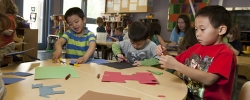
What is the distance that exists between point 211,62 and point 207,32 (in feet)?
0.51

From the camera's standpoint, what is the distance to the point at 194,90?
1062 millimetres

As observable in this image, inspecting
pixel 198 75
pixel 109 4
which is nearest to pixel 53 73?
pixel 198 75

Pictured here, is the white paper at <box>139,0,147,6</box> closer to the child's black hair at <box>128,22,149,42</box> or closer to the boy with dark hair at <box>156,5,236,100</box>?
the child's black hair at <box>128,22,149,42</box>

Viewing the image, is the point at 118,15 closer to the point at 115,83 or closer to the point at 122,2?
the point at 122,2

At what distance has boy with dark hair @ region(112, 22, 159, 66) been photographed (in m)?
1.67

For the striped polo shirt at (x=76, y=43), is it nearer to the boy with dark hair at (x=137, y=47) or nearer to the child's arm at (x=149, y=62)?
the boy with dark hair at (x=137, y=47)

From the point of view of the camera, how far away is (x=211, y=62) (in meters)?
1.04

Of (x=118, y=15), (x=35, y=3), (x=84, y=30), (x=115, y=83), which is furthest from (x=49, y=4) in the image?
(x=115, y=83)

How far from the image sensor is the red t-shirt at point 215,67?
94 cm

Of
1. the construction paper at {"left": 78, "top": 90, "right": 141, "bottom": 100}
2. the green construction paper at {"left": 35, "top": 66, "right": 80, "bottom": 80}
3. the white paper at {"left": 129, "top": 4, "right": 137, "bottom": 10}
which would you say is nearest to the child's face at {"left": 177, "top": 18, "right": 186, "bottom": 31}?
the green construction paper at {"left": 35, "top": 66, "right": 80, "bottom": 80}

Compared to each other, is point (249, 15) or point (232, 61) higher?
point (249, 15)

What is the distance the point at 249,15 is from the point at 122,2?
11.8ft

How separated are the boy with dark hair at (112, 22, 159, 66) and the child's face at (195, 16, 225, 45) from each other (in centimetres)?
57

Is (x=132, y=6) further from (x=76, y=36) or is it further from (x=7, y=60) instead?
(x=7, y=60)
